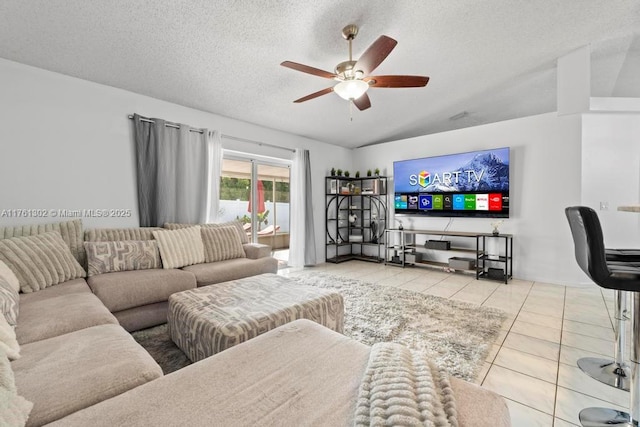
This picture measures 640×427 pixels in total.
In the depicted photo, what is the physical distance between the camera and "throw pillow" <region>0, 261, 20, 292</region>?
1.71 meters

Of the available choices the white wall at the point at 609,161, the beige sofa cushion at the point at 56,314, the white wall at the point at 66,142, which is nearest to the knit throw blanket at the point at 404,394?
the beige sofa cushion at the point at 56,314

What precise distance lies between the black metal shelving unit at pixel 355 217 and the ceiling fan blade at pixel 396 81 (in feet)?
10.3

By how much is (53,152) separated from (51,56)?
89 cm

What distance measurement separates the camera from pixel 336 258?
534 centimetres

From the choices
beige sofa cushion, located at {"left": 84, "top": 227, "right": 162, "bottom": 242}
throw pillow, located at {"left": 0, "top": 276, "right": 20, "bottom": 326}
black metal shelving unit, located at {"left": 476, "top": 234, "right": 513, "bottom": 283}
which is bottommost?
black metal shelving unit, located at {"left": 476, "top": 234, "right": 513, "bottom": 283}

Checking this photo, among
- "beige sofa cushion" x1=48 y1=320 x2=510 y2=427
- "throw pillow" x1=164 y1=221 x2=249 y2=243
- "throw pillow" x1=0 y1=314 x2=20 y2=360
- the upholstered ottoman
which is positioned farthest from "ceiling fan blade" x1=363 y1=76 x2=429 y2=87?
"throw pillow" x1=0 y1=314 x2=20 y2=360

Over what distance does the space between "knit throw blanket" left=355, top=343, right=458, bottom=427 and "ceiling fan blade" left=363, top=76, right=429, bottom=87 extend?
2.11 m

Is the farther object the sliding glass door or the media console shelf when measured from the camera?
the sliding glass door

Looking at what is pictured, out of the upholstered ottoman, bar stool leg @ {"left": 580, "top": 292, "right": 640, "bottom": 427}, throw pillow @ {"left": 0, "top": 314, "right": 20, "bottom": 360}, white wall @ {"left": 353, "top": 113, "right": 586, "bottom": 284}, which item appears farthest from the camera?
white wall @ {"left": 353, "top": 113, "right": 586, "bottom": 284}

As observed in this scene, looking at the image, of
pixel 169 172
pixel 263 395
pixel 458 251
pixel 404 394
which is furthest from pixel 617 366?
pixel 169 172

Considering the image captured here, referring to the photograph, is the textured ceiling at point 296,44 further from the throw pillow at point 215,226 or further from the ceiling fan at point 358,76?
the throw pillow at point 215,226

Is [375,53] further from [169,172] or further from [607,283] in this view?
[169,172]

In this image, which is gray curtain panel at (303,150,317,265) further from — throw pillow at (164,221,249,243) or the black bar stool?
the black bar stool

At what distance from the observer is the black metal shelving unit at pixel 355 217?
547 cm
